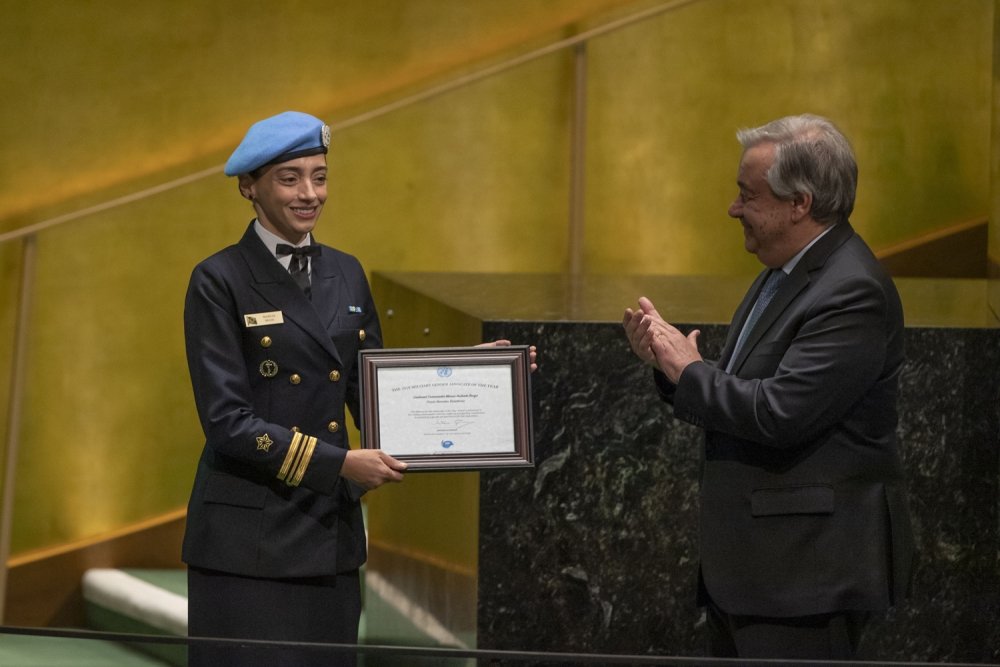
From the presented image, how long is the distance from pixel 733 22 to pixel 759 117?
0.37 m

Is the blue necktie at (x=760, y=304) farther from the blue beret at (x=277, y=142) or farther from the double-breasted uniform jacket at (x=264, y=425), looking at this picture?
the blue beret at (x=277, y=142)

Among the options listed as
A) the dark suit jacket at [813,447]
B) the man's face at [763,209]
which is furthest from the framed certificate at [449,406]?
the man's face at [763,209]

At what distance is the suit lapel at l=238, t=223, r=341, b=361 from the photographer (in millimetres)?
2645

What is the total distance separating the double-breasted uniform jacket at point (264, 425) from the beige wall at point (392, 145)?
307 centimetres

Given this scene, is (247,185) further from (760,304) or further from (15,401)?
(15,401)

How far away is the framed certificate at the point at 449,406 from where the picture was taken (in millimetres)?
2705

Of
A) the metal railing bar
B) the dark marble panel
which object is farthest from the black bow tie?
the metal railing bar

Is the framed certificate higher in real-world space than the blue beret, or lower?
lower

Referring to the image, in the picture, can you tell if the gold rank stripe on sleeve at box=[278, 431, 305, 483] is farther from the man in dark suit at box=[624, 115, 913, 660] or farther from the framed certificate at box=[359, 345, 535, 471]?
the man in dark suit at box=[624, 115, 913, 660]

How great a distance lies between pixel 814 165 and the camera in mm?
2615

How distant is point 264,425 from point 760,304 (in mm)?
884

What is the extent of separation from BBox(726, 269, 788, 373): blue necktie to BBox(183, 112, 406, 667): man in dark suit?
2.07ft

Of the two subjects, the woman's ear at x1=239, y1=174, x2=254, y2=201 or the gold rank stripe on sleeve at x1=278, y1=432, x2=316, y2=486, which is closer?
the gold rank stripe on sleeve at x1=278, y1=432, x2=316, y2=486

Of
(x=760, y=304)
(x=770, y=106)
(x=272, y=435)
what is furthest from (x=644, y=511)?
(x=770, y=106)
